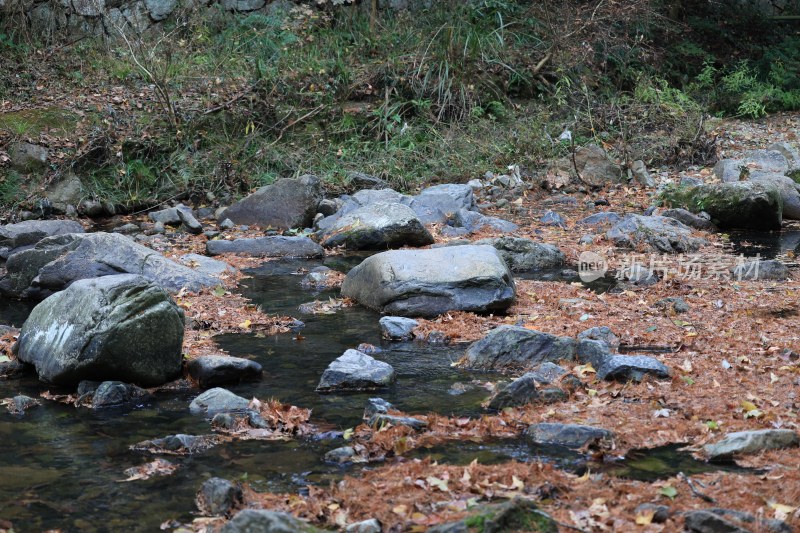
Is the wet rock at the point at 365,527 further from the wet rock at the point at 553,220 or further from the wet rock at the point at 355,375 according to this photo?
the wet rock at the point at 553,220

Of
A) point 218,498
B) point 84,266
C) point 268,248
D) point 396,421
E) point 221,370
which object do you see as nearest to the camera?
point 218,498

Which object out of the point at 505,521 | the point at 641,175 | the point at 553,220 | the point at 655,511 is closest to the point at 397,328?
the point at 655,511

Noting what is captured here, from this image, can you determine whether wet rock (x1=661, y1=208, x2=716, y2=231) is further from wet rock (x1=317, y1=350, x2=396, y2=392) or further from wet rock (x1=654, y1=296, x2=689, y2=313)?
wet rock (x1=317, y1=350, x2=396, y2=392)

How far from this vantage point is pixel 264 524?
2.68 m

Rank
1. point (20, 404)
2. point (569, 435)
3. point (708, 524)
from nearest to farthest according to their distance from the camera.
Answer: point (708, 524) < point (569, 435) < point (20, 404)

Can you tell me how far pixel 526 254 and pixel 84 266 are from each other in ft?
12.1

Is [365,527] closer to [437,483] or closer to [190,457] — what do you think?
[437,483]

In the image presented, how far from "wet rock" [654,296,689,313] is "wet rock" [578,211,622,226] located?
119 inches

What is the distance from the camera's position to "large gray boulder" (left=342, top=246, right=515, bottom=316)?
611 cm

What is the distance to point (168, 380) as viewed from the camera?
4.82m

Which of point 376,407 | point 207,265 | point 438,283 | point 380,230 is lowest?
point 207,265

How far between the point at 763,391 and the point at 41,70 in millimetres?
10991

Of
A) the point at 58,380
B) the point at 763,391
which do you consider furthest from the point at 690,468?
the point at 58,380

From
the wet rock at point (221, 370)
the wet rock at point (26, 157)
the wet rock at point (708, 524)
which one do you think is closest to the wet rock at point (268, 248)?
the wet rock at point (26, 157)
